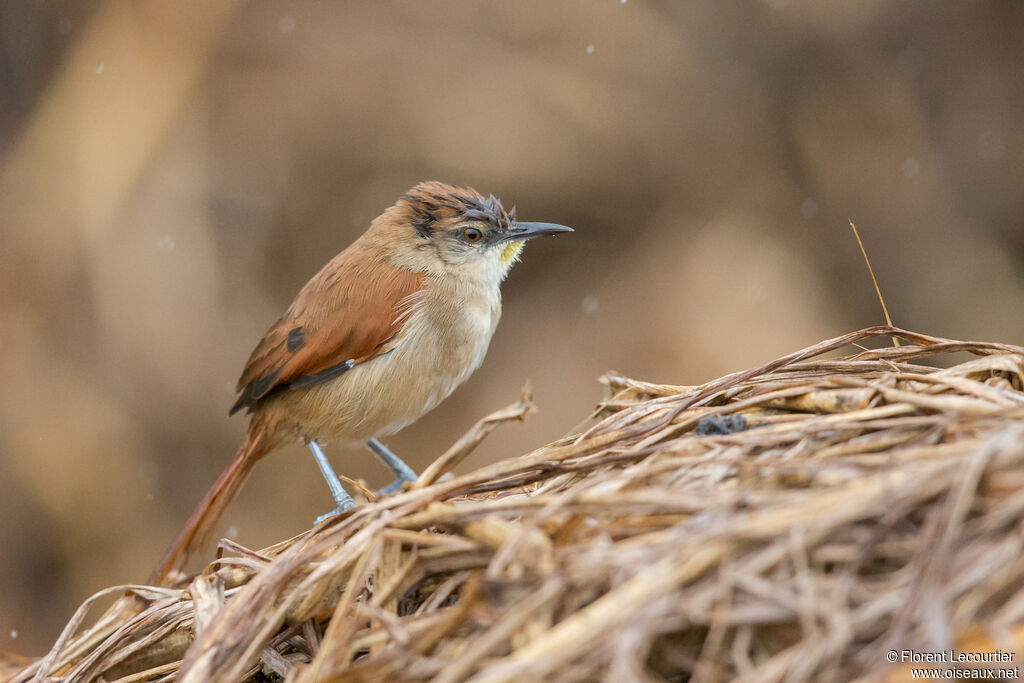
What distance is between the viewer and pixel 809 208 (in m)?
6.05

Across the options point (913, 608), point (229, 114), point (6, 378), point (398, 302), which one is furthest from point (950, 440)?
point (6, 378)

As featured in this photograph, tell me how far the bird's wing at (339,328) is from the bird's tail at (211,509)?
0.58 feet

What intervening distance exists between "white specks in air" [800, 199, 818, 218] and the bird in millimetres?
2536

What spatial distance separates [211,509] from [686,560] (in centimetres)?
269

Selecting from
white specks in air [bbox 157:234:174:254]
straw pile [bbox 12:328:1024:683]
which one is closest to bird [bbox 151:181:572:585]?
straw pile [bbox 12:328:1024:683]

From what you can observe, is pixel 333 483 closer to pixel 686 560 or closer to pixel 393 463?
pixel 393 463

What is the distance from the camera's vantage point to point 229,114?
599 cm

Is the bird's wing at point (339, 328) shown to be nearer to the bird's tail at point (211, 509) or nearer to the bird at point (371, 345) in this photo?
the bird at point (371, 345)

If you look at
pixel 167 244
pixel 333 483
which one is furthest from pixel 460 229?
pixel 167 244

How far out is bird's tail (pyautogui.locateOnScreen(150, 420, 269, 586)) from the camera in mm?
3588

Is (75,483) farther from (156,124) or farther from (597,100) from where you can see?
(597,100)

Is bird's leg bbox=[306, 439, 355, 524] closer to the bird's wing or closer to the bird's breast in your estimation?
the bird's breast

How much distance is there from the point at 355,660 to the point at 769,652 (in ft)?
2.43

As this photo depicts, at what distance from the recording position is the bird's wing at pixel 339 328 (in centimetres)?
369
